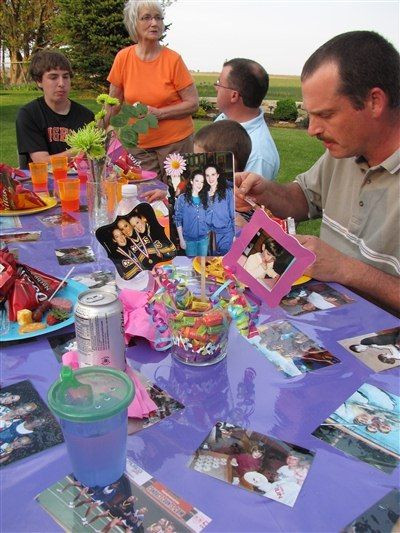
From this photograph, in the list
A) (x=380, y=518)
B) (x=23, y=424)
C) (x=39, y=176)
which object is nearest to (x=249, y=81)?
(x=39, y=176)

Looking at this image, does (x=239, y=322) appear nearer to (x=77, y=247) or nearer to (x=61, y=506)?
(x=61, y=506)

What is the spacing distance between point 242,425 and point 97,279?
75 centimetres

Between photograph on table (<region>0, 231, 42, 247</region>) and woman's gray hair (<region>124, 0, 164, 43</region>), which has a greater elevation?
woman's gray hair (<region>124, 0, 164, 43</region>)

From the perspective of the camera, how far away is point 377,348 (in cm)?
113

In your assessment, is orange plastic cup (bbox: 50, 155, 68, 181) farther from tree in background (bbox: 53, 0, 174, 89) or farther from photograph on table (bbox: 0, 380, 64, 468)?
tree in background (bbox: 53, 0, 174, 89)

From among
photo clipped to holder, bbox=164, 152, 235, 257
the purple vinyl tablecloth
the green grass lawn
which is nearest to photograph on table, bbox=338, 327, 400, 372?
the purple vinyl tablecloth

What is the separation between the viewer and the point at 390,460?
81 cm

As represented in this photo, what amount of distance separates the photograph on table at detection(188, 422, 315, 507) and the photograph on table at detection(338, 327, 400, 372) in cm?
34

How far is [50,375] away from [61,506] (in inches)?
13.7

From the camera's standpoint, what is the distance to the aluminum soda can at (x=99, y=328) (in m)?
0.87

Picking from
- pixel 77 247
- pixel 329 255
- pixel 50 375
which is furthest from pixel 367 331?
pixel 77 247

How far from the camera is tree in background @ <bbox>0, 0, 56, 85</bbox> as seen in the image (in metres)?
17.9

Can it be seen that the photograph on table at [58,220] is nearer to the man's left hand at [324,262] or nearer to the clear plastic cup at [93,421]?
the man's left hand at [324,262]

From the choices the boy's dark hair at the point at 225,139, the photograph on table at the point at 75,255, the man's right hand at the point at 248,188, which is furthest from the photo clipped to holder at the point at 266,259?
the boy's dark hair at the point at 225,139
